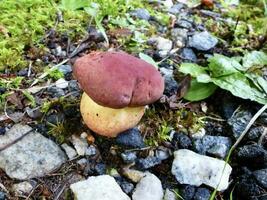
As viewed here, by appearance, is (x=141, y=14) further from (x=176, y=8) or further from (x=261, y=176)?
(x=261, y=176)

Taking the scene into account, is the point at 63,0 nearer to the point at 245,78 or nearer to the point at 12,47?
the point at 12,47

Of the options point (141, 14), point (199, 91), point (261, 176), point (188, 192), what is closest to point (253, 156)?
point (261, 176)

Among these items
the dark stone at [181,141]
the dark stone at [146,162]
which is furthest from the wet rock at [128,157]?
the dark stone at [181,141]

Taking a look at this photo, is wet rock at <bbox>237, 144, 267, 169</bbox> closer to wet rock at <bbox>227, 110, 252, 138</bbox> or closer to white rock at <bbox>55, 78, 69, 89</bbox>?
wet rock at <bbox>227, 110, 252, 138</bbox>

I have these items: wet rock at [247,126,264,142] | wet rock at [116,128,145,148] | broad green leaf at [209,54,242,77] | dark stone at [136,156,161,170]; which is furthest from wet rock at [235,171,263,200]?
broad green leaf at [209,54,242,77]

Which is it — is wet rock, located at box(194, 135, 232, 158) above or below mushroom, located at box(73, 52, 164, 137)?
below

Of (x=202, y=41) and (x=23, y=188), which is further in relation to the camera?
(x=202, y=41)
